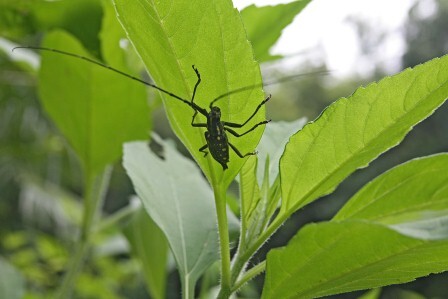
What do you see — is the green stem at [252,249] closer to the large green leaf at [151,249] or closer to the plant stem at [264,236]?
the plant stem at [264,236]

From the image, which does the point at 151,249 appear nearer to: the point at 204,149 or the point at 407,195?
the point at 204,149

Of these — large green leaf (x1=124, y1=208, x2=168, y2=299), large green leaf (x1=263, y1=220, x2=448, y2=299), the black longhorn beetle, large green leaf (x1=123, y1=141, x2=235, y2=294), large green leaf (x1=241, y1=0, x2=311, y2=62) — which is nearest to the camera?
large green leaf (x1=263, y1=220, x2=448, y2=299)

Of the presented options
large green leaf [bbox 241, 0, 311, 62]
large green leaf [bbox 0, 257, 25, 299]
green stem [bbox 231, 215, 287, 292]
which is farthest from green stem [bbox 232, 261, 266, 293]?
large green leaf [bbox 0, 257, 25, 299]

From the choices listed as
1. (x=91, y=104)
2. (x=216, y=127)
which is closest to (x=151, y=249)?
(x=91, y=104)

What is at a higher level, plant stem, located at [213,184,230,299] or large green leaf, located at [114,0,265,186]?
large green leaf, located at [114,0,265,186]

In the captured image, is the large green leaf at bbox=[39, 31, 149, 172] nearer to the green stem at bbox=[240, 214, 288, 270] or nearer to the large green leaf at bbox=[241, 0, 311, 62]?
the large green leaf at bbox=[241, 0, 311, 62]

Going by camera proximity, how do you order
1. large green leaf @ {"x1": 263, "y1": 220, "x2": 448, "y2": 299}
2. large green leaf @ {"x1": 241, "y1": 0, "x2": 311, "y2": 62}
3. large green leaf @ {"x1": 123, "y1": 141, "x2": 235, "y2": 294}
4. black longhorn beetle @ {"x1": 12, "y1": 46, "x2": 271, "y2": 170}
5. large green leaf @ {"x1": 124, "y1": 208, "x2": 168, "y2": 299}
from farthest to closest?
large green leaf @ {"x1": 124, "y1": 208, "x2": 168, "y2": 299} < large green leaf @ {"x1": 241, "y1": 0, "x2": 311, "y2": 62} < large green leaf @ {"x1": 123, "y1": 141, "x2": 235, "y2": 294} < black longhorn beetle @ {"x1": 12, "y1": 46, "x2": 271, "y2": 170} < large green leaf @ {"x1": 263, "y1": 220, "x2": 448, "y2": 299}

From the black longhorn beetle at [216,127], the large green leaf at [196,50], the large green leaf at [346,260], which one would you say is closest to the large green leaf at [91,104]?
the black longhorn beetle at [216,127]
